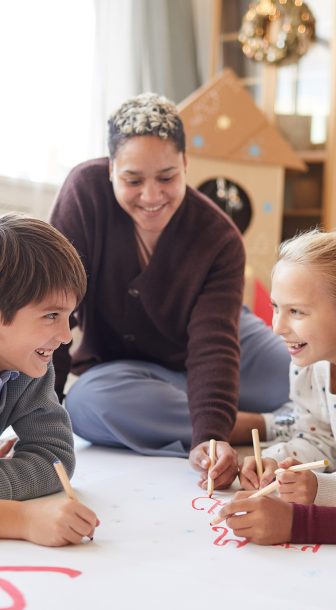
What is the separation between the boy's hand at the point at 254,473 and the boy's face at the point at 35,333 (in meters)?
0.36

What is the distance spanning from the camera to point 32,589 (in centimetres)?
85

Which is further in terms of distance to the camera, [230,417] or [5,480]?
[230,417]

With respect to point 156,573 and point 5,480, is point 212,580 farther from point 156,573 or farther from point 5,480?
point 5,480

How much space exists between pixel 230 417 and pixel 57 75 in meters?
1.65

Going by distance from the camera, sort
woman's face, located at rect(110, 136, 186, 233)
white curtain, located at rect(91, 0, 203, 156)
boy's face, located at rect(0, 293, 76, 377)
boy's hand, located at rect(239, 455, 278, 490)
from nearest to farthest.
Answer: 1. boy's face, located at rect(0, 293, 76, 377)
2. boy's hand, located at rect(239, 455, 278, 490)
3. woman's face, located at rect(110, 136, 186, 233)
4. white curtain, located at rect(91, 0, 203, 156)

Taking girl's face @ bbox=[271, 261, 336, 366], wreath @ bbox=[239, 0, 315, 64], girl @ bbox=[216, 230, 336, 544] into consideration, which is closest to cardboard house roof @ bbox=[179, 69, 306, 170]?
wreath @ bbox=[239, 0, 315, 64]

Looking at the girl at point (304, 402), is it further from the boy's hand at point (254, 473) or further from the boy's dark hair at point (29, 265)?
the boy's dark hair at point (29, 265)

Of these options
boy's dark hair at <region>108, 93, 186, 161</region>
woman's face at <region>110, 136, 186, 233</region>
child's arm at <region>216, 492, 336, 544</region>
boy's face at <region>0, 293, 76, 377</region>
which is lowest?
child's arm at <region>216, 492, 336, 544</region>

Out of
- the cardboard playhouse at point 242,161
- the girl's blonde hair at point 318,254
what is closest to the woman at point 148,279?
the girl's blonde hair at point 318,254

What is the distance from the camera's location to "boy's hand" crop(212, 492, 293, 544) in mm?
1015

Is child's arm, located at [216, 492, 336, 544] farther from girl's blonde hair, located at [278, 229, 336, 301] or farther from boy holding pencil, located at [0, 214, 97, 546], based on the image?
girl's blonde hair, located at [278, 229, 336, 301]

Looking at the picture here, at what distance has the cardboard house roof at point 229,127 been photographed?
3.11 metres

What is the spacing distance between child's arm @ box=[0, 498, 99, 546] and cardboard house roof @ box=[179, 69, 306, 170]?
7.44ft

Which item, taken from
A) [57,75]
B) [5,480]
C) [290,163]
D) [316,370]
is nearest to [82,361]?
[316,370]
